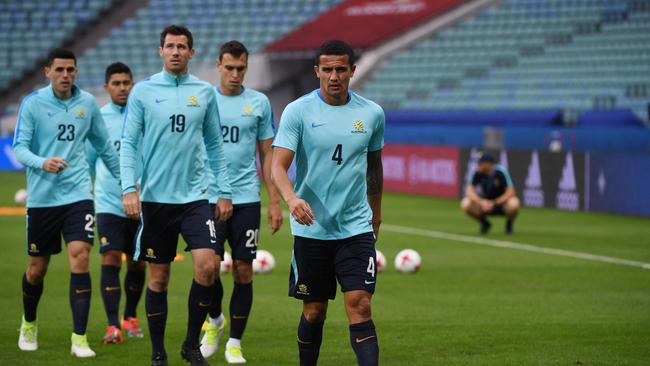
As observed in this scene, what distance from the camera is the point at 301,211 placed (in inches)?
264

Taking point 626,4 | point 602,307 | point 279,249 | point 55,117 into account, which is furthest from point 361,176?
point 626,4

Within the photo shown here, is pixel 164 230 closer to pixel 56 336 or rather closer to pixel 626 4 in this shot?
pixel 56 336

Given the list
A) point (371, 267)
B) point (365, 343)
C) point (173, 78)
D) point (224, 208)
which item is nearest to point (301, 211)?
point (371, 267)

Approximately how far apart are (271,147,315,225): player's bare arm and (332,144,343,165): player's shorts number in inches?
10.8

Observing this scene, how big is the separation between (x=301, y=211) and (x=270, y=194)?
196 cm

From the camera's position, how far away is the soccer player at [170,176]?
8.38 m

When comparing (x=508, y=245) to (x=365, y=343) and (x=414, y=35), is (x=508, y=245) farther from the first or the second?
(x=414, y=35)

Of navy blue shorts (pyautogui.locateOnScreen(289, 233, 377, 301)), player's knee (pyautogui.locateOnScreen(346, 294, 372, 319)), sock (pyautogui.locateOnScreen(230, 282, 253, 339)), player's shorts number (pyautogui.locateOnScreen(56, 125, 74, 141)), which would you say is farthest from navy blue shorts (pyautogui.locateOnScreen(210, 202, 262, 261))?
player's knee (pyautogui.locateOnScreen(346, 294, 372, 319))

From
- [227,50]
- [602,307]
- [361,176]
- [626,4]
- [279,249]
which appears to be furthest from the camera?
[626,4]

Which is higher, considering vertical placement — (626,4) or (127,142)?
(626,4)

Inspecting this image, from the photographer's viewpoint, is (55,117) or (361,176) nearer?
(361,176)

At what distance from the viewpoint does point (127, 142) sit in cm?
834

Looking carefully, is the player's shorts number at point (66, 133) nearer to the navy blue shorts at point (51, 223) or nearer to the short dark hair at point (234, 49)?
the navy blue shorts at point (51, 223)

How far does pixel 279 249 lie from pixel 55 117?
8.70 m
